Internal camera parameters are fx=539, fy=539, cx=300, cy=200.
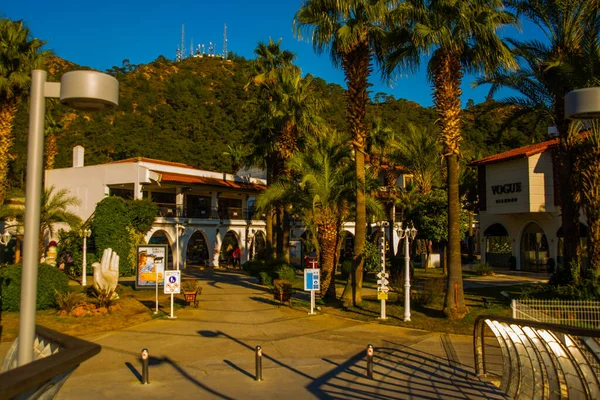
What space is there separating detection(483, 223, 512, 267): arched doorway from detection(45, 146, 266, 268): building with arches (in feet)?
58.5

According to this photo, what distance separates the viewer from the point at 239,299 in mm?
23344

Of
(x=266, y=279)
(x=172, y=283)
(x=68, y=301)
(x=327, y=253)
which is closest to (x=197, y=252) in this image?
(x=266, y=279)

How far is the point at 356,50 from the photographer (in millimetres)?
20531

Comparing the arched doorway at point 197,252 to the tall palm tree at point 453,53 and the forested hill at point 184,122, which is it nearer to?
the forested hill at point 184,122

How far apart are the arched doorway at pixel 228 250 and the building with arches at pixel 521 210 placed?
20187 millimetres

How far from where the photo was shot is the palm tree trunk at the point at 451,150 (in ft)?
58.4

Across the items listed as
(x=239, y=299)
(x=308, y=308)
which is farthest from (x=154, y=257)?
(x=308, y=308)

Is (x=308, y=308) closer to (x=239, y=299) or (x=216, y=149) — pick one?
(x=239, y=299)

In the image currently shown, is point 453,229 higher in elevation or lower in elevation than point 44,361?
higher

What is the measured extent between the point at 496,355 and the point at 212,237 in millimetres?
32048

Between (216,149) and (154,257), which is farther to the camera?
(216,149)

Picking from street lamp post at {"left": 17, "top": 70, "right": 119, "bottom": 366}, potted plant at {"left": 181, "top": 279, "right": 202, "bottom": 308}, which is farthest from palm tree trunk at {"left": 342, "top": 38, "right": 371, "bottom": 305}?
street lamp post at {"left": 17, "top": 70, "right": 119, "bottom": 366}

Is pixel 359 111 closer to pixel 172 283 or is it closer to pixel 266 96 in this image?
pixel 172 283

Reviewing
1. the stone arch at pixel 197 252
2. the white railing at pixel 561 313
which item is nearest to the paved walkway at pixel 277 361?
the white railing at pixel 561 313
